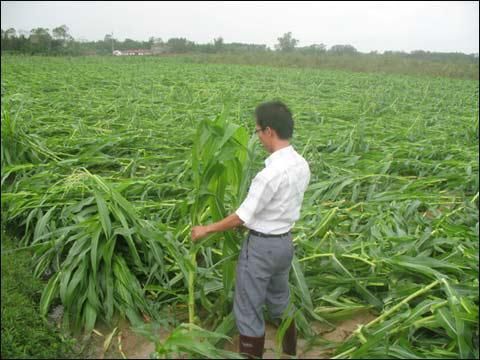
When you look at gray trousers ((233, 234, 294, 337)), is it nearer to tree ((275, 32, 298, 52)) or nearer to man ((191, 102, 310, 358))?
man ((191, 102, 310, 358))

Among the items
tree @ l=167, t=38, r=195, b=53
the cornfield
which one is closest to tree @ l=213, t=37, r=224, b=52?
tree @ l=167, t=38, r=195, b=53

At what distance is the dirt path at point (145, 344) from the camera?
84.4 inches

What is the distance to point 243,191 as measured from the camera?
2250 millimetres

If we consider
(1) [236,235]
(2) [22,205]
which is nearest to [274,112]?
(1) [236,235]

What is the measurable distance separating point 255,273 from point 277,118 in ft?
2.30

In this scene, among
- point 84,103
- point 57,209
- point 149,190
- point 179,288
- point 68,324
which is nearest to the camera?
point 68,324

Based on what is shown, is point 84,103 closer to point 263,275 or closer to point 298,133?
point 298,133

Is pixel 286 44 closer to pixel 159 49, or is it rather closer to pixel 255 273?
pixel 159 49

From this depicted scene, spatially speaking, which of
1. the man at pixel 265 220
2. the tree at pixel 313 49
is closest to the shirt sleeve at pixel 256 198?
the man at pixel 265 220

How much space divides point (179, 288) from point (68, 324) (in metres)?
0.63

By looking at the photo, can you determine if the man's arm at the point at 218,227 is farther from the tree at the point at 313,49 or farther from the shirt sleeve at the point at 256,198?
the tree at the point at 313,49

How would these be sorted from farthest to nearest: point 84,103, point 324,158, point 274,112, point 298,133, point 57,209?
point 84,103 < point 298,133 < point 324,158 < point 57,209 < point 274,112

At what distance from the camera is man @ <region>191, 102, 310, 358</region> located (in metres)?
1.86

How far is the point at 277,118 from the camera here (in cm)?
190
